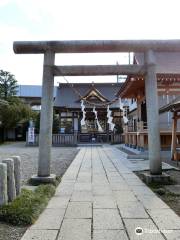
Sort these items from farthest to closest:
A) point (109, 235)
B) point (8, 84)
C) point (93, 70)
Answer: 1. point (8, 84)
2. point (93, 70)
3. point (109, 235)

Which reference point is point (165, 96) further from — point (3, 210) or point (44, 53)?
point (3, 210)

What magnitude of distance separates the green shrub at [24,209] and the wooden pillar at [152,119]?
3.12 meters

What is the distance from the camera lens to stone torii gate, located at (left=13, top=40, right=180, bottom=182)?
7.48 meters

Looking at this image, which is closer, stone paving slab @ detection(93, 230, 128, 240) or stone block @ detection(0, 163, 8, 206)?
stone paving slab @ detection(93, 230, 128, 240)

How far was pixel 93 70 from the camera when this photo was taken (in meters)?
7.79

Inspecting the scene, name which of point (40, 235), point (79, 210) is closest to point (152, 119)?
point (79, 210)

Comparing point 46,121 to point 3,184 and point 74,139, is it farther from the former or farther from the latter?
point 74,139

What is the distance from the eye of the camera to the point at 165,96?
17.3m

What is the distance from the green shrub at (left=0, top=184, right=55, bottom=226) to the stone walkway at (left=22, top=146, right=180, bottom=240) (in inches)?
4.8

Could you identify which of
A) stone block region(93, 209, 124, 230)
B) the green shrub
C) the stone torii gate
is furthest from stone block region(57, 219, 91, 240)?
the stone torii gate

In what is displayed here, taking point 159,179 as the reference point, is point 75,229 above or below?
below

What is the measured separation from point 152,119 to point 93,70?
6.48ft

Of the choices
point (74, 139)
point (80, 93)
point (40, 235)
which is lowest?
point (40, 235)

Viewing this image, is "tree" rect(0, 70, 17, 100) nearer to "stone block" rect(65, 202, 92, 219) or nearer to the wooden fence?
the wooden fence
